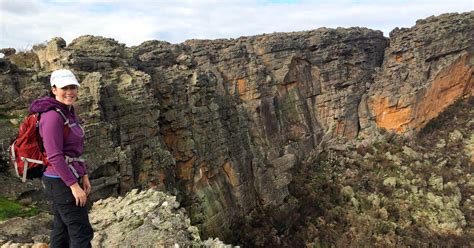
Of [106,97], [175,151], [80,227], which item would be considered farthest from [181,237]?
[175,151]

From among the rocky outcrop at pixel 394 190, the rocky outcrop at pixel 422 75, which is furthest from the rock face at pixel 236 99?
the rocky outcrop at pixel 394 190

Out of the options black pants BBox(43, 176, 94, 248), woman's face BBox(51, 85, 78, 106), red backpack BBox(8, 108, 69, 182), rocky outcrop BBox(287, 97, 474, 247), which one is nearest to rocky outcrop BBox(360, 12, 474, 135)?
rocky outcrop BBox(287, 97, 474, 247)

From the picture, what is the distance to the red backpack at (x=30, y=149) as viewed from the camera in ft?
16.4

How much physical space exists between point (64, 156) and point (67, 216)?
2.31ft

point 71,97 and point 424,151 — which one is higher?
point 71,97

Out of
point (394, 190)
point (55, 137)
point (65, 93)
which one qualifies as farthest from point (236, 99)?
point (55, 137)

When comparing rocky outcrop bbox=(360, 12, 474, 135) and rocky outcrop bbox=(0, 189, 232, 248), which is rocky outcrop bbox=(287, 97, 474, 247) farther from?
rocky outcrop bbox=(0, 189, 232, 248)

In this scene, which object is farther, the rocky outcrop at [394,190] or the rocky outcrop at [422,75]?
the rocky outcrop at [422,75]

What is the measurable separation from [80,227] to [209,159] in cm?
1779

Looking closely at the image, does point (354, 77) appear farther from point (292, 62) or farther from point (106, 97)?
point (106, 97)

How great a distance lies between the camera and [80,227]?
17.2 ft

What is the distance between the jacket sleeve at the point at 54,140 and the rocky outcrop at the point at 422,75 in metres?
39.8

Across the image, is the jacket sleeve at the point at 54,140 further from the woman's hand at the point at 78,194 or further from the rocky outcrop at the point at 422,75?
the rocky outcrop at the point at 422,75

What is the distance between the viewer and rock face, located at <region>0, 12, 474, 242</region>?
53.7ft
